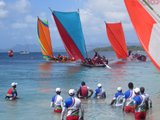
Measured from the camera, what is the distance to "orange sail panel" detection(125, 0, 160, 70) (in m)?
17.0

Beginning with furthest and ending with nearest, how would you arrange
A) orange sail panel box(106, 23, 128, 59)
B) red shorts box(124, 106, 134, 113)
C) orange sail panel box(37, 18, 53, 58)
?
orange sail panel box(37, 18, 53, 58), orange sail panel box(106, 23, 128, 59), red shorts box(124, 106, 134, 113)

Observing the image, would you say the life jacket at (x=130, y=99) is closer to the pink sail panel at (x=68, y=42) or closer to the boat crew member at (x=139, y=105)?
the boat crew member at (x=139, y=105)

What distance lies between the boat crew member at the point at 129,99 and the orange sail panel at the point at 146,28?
2.69 m

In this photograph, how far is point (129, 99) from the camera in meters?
19.7

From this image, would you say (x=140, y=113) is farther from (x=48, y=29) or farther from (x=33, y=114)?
(x=48, y=29)

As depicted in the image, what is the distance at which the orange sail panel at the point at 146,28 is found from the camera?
55.6 feet

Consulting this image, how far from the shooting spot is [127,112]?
66.5 ft

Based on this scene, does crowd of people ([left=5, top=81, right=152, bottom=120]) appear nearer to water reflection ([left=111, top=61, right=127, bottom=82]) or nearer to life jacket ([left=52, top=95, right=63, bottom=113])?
life jacket ([left=52, top=95, right=63, bottom=113])

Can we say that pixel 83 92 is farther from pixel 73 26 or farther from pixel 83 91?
pixel 73 26

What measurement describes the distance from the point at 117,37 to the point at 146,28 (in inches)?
2303

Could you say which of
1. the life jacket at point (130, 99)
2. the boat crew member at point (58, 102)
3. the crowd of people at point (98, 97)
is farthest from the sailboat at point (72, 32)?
the life jacket at point (130, 99)

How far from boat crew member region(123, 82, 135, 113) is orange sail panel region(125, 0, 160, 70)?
2691 millimetres

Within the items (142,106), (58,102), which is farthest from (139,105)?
(58,102)

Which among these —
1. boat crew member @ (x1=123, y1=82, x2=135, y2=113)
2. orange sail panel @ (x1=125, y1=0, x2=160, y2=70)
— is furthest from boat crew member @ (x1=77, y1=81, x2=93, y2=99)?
orange sail panel @ (x1=125, y1=0, x2=160, y2=70)
